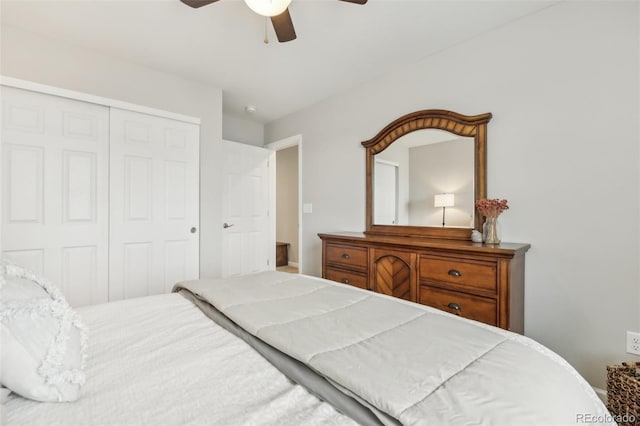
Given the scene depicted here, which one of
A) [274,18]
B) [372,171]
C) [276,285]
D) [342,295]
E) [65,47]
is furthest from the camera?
[372,171]

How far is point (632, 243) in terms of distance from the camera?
1669 millimetres

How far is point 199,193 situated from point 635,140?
3380 millimetres

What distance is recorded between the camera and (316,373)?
31.1 inches

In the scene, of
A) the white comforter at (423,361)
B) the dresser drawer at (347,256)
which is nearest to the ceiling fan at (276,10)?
the white comforter at (423,361)

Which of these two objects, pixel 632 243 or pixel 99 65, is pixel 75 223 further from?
pixel 632 243

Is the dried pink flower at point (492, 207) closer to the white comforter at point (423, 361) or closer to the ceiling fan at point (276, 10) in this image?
the white comforter at point (423, 361)

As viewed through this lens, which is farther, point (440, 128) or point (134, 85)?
point (134, 85)

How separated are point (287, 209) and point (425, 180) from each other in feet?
12.6

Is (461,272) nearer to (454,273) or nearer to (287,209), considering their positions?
(454,273)

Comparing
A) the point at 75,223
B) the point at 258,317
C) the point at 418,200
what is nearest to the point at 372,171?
the point at 418,200

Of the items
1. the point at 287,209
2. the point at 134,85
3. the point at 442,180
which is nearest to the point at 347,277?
the point at 442,180

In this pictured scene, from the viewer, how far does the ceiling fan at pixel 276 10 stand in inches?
58.2

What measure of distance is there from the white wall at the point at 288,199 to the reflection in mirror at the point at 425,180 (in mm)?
3089

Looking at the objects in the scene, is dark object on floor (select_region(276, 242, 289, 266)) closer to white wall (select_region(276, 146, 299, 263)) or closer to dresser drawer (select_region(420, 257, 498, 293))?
white wall (select_region(276, 146, 299, 263))
